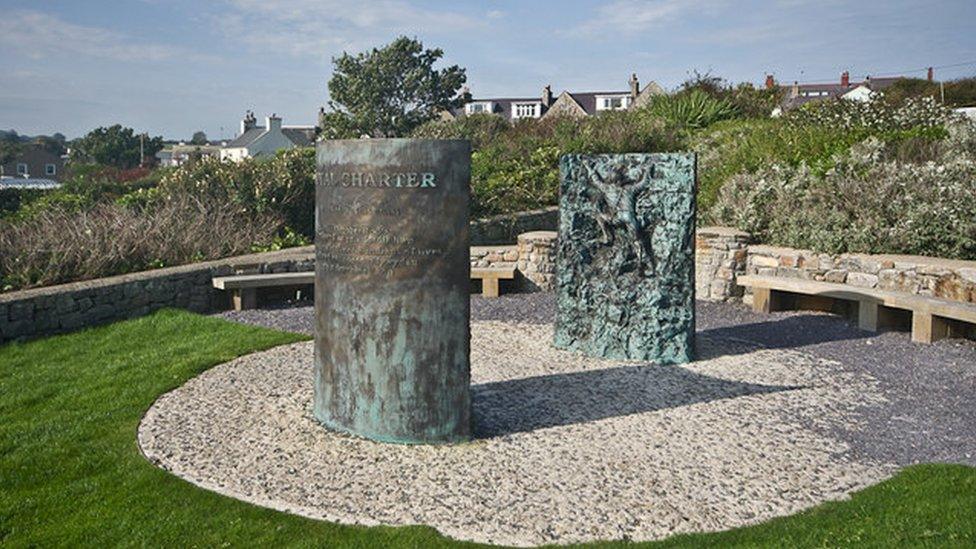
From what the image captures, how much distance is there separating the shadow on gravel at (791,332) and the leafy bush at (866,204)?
3.57 feet

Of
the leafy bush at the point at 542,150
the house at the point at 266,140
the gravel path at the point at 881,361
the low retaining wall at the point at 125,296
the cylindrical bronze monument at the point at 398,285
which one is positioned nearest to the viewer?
the cylindrical bronze monument at the point at 398,285

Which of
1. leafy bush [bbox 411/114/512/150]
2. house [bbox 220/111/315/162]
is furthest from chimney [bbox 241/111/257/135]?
leafy bush [bbox 411/114/512/150]

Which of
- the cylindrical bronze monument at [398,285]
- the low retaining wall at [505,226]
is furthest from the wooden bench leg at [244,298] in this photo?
the cylindrical bronze monument at [398,285]

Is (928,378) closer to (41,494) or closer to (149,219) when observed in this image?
(41,494)

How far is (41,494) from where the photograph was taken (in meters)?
4.70

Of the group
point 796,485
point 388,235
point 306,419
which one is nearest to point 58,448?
point 306,419

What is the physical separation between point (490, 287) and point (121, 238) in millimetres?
4635

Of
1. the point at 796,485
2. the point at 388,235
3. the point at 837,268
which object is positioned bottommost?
the point at 796,485

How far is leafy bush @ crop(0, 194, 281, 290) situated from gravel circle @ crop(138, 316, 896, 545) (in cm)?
317

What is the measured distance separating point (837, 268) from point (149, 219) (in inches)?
345

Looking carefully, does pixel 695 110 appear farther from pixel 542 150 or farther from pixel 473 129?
pixel 542 150

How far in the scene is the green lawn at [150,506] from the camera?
4180mm

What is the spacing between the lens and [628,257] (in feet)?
26.5

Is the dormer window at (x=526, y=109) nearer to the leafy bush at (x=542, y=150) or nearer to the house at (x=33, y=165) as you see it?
the house at (x=33, y=165)
